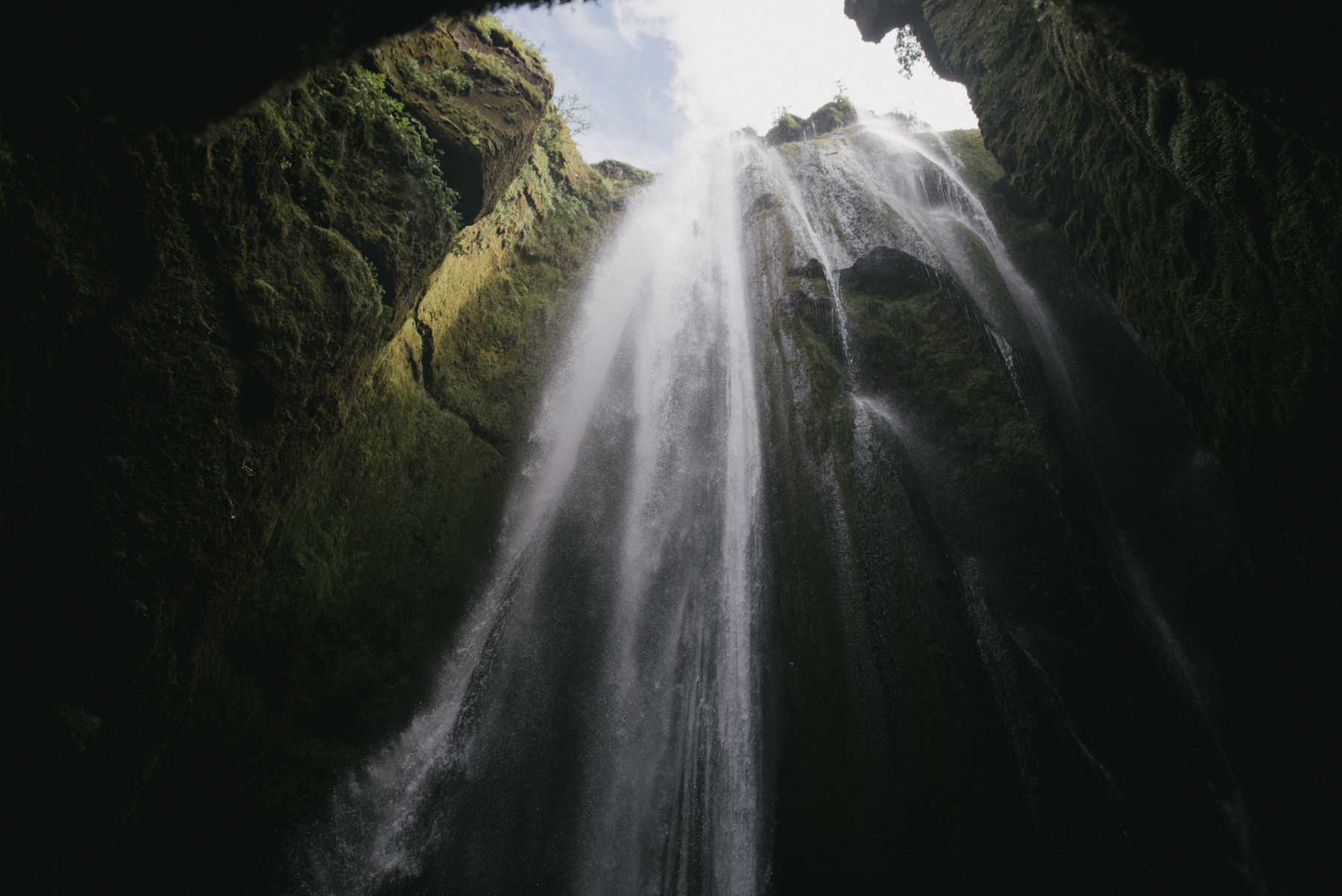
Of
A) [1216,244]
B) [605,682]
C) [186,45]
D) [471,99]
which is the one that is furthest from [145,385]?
[1216,244]

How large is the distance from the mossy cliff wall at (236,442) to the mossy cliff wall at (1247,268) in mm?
5474

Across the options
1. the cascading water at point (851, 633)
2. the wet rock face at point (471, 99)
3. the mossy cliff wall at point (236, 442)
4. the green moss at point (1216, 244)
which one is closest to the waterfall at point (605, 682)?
the cascading water at point (851, 633)

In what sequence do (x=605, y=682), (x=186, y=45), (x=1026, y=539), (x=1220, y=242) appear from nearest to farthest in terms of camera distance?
(x=186, y=45) < (x=1220, y=242) < (x=1026, y=539) < (x=605, y=682)

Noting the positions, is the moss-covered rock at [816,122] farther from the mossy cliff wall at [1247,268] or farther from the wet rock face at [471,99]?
the wet rock face at [471,99]

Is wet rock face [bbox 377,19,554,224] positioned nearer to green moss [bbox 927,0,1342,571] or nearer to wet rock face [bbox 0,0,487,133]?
wet rock face [bbox 0,0,487,133]

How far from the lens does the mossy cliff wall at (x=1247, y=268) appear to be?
2.59 metres

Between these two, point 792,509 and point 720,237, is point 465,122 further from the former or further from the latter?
point 720,237

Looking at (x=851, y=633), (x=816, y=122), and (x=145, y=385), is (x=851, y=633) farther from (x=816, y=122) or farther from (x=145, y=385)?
(x=816, y=122)

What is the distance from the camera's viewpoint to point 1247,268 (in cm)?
496

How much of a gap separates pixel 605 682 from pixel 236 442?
507cm

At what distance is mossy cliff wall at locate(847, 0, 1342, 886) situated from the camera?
8.49 feet

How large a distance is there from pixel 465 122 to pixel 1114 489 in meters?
10.5

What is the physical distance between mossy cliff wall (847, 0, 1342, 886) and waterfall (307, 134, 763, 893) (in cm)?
548

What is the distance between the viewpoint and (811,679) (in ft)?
20.1
